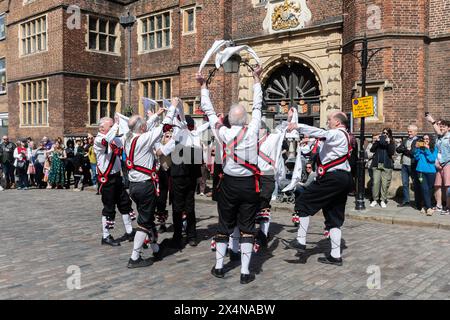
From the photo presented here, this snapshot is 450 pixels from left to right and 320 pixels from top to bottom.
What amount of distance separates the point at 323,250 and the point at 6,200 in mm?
9587

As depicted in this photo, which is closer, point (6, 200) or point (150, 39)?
point (6, 200)

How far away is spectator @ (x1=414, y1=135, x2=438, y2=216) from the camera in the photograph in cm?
923

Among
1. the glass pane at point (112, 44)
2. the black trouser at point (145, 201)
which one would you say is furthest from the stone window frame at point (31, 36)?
the black trouser at point (145, 201)

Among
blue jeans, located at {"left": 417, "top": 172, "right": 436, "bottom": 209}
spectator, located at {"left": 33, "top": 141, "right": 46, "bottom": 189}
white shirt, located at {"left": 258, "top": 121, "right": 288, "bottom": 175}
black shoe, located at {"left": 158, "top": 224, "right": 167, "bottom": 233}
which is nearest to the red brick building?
blue jeans, located at {"left": 417, "top": 172, "right": 436, "bottom": 209}

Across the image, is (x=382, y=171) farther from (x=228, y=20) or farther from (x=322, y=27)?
(x=228, y=20)

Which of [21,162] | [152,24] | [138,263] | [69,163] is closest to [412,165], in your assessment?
[138,263]

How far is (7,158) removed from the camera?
15.2 m

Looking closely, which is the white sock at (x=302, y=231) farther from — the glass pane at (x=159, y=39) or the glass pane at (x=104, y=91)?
the glass pane at (x=104, y=91)

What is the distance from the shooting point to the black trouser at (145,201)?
17.6 ft

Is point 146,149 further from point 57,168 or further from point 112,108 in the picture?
point 112,108

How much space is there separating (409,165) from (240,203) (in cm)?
667

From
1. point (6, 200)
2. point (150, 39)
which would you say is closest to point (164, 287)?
point (6, 200)
